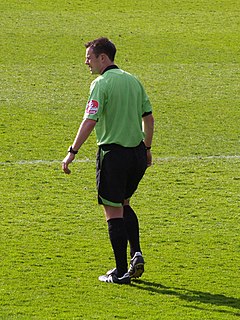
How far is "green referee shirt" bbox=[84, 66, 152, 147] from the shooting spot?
299 inches

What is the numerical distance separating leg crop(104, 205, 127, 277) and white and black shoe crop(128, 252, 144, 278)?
0.08 metres

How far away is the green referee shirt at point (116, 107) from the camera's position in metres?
7.61

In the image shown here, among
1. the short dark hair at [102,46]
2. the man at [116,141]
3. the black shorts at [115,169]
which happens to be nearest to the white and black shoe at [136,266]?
the man at [116,141]

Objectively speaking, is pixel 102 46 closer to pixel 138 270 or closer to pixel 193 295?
pixel 138 270

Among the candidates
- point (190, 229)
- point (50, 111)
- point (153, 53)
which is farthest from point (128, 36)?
point (190, 229)

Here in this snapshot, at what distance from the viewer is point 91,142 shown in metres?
12.9

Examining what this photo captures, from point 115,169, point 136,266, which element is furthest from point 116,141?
point 136,266

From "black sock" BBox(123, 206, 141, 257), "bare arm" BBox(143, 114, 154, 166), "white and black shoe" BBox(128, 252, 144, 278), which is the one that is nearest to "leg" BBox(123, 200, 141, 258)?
"black sock" BBox(123, 206, 141, 257)

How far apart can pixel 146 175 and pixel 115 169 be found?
3.82 metres

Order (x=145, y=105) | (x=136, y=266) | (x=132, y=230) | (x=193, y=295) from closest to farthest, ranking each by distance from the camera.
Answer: (x=193, y=295)
(x=136, y=266)
(x=145, y=105)
(x=132, y=230)

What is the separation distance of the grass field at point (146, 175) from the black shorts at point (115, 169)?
0.65 meters

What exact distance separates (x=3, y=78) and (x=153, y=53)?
10.4ft

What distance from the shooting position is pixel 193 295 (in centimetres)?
752

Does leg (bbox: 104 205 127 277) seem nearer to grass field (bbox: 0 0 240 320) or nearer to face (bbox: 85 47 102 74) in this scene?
grass field (bbox: 0 0 240 320)
